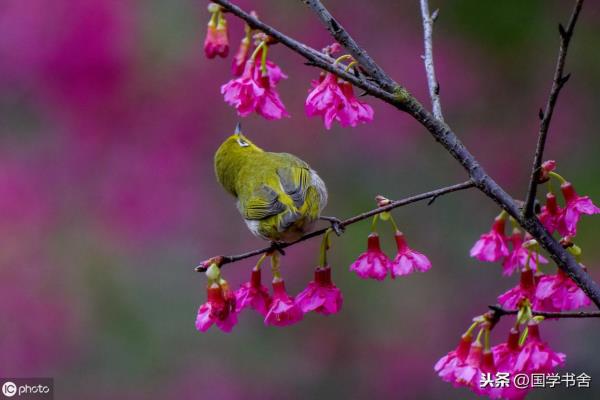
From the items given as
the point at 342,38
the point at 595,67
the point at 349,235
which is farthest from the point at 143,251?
the point at 342,38

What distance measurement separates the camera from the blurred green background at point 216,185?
201 inches

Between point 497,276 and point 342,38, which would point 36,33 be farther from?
point 342,38

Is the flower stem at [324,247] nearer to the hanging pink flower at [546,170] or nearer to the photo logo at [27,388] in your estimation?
the hanging pink flower at [546,170]

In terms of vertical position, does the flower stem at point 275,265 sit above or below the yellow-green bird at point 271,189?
below

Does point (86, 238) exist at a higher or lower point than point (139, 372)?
higher

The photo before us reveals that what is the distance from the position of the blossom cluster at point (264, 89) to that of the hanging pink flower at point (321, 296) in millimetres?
355

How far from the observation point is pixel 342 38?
1.73m

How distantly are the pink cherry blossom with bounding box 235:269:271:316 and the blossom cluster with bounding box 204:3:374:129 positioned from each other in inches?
15.8

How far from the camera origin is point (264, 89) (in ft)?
6.23

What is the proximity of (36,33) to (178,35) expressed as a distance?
0.96m

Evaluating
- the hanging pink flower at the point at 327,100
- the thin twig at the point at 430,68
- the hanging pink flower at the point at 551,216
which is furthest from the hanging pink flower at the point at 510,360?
the hanging pink flower at the point at 327,100

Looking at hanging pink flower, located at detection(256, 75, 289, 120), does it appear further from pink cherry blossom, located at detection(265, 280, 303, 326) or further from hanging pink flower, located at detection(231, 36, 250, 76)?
pink cherry blossom, located at detection(265, 280, 303, 326)

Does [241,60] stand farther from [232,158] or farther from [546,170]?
[232,158]

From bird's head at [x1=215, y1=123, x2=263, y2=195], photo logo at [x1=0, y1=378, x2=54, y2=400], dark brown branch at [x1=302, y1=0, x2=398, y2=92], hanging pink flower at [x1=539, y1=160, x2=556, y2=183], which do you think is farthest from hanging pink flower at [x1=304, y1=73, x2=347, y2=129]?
photo logo at [x1=0, y1=378, x2=54, y2=400]
